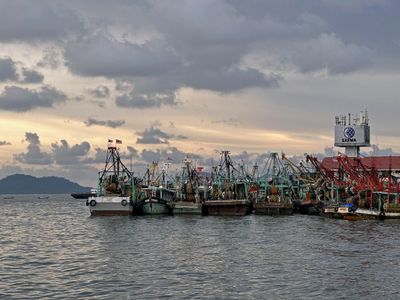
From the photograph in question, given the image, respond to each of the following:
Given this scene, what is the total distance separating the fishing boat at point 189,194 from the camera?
115500mm

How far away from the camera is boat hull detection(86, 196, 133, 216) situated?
367 ft

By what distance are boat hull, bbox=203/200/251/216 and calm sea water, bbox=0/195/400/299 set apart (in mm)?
26120

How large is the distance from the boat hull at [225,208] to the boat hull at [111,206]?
49.0ft

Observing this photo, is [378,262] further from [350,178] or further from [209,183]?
[209,183]

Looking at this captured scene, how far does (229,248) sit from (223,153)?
87.1 m

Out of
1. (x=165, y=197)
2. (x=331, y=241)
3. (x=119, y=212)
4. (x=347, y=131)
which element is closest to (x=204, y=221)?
(x=119, y=212)

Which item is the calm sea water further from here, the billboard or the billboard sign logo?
the billboard sign logo

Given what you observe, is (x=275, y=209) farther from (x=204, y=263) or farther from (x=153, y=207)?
(x=204, y=263)

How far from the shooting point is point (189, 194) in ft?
414

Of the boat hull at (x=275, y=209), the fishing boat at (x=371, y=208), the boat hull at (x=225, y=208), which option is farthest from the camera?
the boat hull at (x=275, y=209)

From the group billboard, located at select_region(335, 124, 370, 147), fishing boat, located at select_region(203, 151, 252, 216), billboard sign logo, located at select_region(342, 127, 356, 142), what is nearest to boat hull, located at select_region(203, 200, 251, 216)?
fishing boat, located at select_region(203, 151, 252, 216)

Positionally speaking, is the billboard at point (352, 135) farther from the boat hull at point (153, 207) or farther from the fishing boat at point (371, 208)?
the boat hull at point (153, 207)

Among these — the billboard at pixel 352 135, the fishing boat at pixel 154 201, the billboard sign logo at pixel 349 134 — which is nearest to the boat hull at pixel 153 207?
the fishing boat at pixel 154 201

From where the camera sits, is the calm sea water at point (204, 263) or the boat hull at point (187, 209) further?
the boat hull at point (187, 209)
